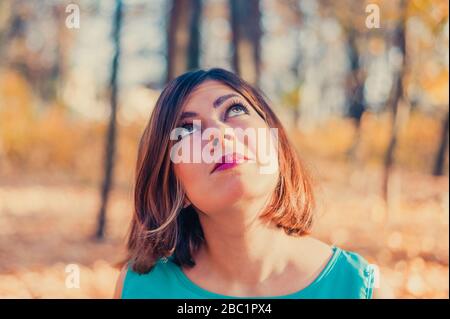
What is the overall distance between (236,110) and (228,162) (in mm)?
232

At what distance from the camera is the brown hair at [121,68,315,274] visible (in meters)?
1.62

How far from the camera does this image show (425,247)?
6.34 m

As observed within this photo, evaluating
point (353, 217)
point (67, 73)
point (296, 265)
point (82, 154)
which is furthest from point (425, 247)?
point (67, 73)

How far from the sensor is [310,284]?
1.50 m

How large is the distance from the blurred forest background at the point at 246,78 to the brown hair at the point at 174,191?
0.43 meters

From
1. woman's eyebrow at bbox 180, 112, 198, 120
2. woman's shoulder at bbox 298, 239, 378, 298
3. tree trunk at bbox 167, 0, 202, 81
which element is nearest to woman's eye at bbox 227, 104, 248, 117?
woman's eyebrow at bbox 180, 112, 198, 120

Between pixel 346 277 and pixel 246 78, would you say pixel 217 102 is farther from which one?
A: pixel 246 78

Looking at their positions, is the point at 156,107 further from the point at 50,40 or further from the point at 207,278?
the point at 50,40

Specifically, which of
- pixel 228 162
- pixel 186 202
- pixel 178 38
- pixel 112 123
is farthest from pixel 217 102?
pixel 112 123

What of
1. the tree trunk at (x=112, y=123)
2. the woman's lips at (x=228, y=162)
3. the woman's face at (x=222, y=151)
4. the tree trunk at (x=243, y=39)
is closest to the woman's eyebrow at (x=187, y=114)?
the woman's face at (x=222, y=151)

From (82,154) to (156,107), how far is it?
14.1m

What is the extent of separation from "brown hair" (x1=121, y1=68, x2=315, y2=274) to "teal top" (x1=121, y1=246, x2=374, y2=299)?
4cm

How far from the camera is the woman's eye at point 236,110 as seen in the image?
5.06ft

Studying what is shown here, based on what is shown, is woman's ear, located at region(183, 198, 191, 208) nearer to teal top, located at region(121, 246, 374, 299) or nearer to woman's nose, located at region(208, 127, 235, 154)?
teal top, located at region(121, 246, 374, 299)
